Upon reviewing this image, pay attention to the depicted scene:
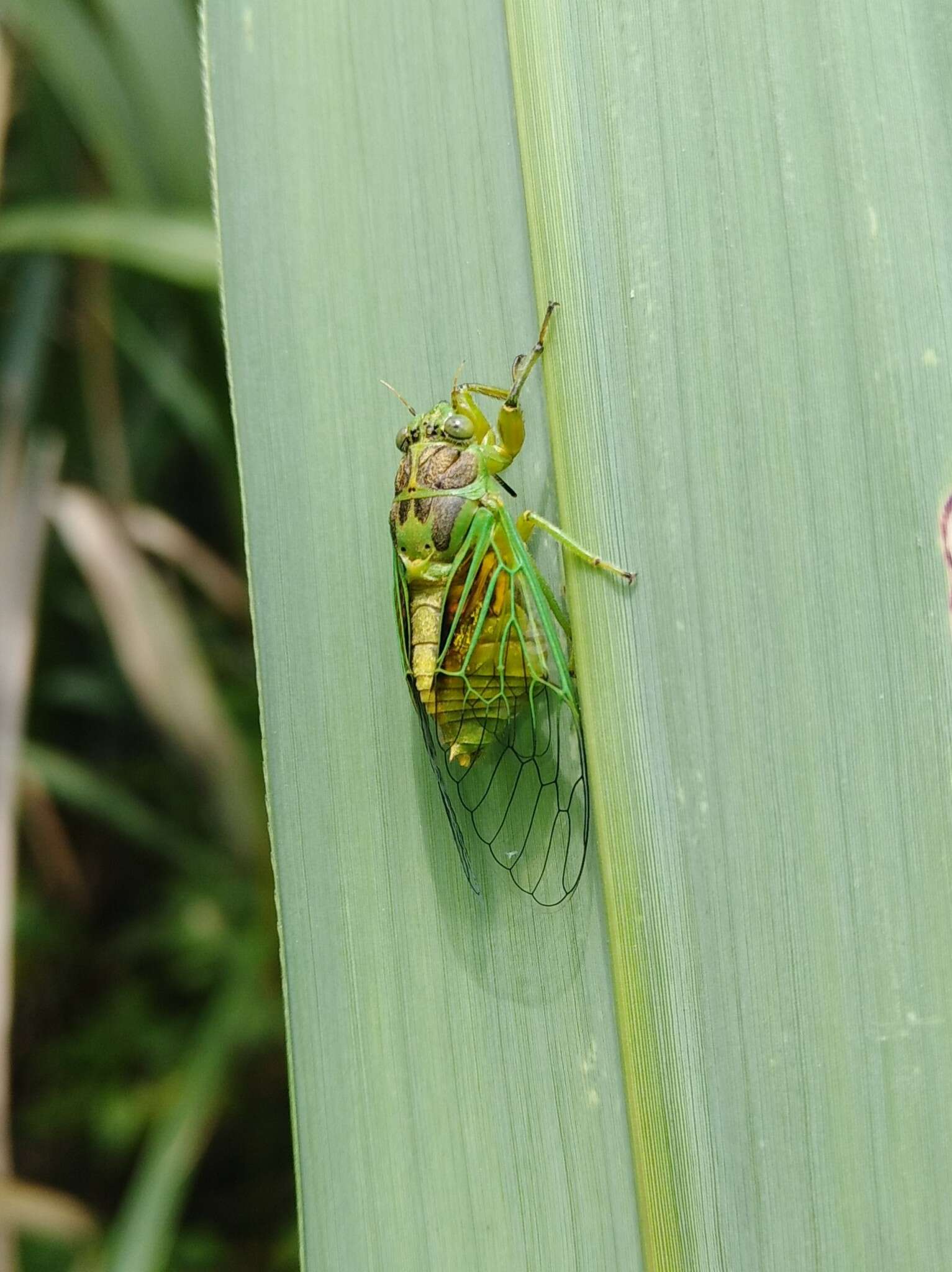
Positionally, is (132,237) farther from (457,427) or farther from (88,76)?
(457,427)

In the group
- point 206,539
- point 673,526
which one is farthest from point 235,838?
point 673,526

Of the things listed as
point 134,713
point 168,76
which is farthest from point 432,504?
point 134,713

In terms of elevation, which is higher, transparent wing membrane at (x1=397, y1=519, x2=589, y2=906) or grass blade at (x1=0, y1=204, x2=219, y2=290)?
grass blade at (x1=0, y1=204, x2=219, y2=290)

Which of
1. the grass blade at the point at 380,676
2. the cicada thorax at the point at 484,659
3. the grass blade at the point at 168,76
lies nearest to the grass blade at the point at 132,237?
the grass blade at the point at 168,76

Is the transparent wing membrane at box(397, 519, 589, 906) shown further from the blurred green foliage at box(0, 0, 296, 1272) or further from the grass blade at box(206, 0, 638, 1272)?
the blurred green foliage at box(0, 0, 296, 1272)

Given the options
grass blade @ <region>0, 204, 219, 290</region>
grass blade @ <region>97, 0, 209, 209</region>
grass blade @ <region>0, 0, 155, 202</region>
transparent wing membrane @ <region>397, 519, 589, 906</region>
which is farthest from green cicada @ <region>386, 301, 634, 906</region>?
grass blade @ <region>0, 0, 155, 202</region>

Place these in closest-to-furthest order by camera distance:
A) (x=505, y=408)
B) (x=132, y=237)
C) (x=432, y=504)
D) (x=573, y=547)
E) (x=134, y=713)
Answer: (x=573, y=547) < (x=505, y=408) < (x=432, y=504) < (x=132, y=237) < (x=134, y=713)

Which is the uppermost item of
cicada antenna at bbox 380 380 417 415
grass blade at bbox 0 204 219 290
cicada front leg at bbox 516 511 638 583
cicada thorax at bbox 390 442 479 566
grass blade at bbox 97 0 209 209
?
grass blade at bbox 97 0 209 209
